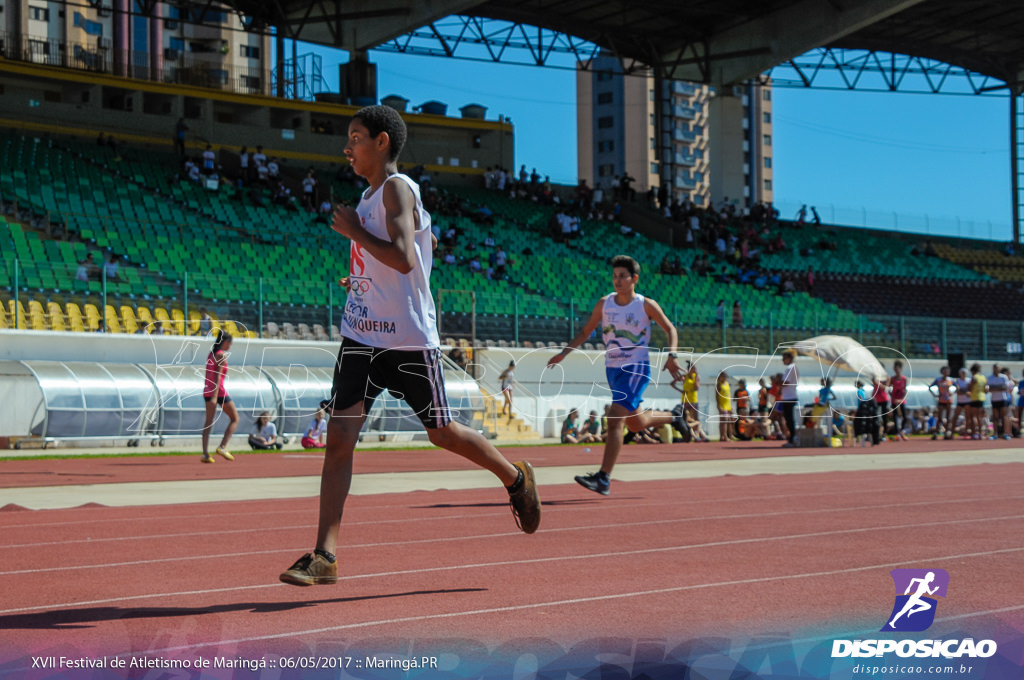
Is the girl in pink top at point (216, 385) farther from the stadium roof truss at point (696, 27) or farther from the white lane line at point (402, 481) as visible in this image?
the stadium roof truss at point (696, 27)

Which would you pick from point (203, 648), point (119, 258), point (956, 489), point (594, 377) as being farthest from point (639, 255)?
point (203, 648)

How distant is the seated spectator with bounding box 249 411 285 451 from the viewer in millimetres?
22734

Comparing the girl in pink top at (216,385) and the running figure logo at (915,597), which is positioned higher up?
the girl in pink top at (216,385)

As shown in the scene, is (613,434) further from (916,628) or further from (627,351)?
(916,628)

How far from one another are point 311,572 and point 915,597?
104 inches

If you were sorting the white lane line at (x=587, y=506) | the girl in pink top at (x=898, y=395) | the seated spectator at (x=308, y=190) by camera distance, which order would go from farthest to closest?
the seated spectator at (x=308, y=190) < the girl in pink top at (x=898, y=395) < the white lane line at (x=587, y=506)

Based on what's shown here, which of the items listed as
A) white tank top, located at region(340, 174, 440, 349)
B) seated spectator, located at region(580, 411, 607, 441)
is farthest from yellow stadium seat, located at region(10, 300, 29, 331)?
white tank top, located at region(340, 174, 440, 349)

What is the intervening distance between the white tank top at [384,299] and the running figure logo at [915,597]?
234 cm

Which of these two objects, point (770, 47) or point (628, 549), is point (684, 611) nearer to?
point (628, 549)

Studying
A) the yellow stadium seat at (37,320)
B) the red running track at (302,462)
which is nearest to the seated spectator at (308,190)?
the yellow stadium seat at (37,320)

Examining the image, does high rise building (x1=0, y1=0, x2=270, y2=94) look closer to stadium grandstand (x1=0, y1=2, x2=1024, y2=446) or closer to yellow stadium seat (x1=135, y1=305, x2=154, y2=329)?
stadium grandstand (x1=0, y1=2, x2=1024, y2=446)

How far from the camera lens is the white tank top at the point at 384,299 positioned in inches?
218

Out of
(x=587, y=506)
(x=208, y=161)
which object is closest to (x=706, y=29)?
(x=208, y=161)

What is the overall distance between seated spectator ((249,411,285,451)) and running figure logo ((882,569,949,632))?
1795cm
